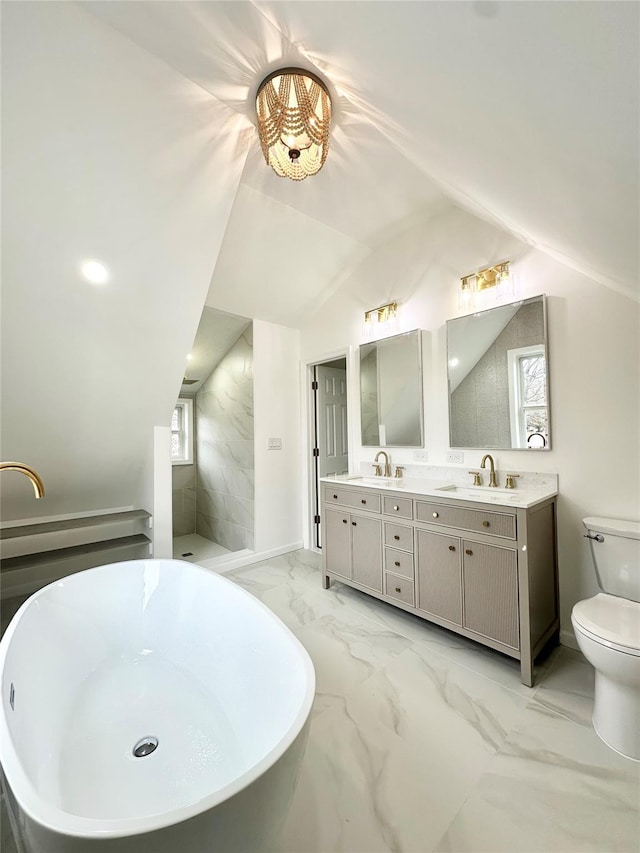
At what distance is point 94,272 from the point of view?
202cm

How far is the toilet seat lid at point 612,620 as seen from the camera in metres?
1.40

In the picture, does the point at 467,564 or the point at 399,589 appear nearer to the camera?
the point at 467,564

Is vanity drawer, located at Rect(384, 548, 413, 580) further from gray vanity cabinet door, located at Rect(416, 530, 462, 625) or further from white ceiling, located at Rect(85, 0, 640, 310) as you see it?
white ceiling, located at Rect(85, 0, 640, 310)

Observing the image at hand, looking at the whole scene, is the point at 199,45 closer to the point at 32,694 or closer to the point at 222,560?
the point at 32,694

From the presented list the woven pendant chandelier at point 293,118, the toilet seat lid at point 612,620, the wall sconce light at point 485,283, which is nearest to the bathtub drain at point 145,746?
the toilet seat lid at point 612,620

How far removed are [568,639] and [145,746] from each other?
7.39 ft

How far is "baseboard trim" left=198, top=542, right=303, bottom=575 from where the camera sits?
3270 mm

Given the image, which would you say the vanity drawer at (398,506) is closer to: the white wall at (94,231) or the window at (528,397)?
the window at (528,397)

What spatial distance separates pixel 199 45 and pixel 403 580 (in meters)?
2.94

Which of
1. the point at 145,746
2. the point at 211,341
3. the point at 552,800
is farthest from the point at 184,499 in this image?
the point at 552,800

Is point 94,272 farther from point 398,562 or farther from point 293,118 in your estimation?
point 398,562

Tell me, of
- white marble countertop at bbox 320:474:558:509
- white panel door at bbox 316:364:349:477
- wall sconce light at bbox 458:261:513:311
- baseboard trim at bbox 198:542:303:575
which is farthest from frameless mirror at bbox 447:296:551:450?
baseboard trim at bbox 198:542:303:575

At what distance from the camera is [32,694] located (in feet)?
4.65

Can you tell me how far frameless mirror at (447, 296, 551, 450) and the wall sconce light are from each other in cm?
11
